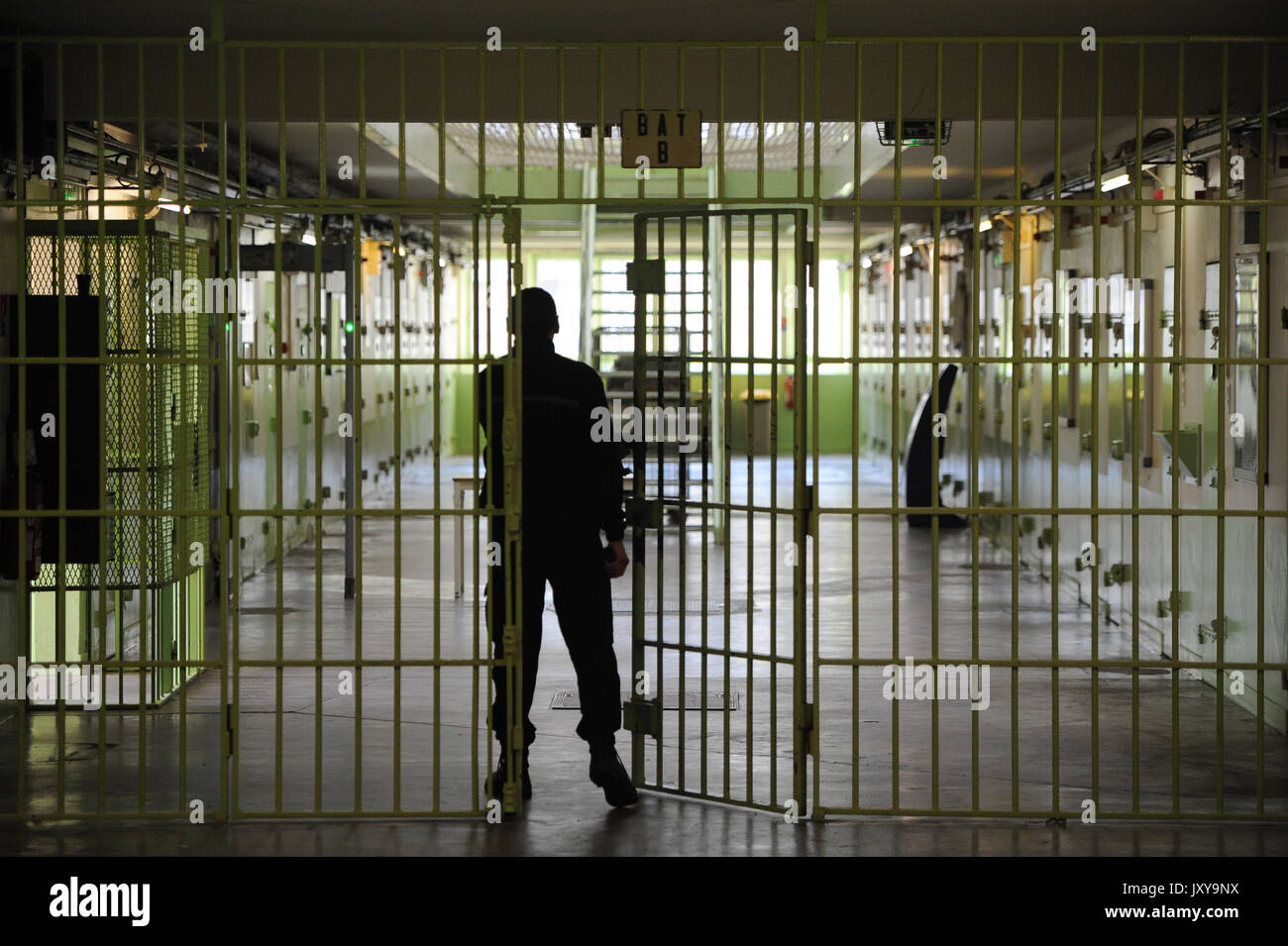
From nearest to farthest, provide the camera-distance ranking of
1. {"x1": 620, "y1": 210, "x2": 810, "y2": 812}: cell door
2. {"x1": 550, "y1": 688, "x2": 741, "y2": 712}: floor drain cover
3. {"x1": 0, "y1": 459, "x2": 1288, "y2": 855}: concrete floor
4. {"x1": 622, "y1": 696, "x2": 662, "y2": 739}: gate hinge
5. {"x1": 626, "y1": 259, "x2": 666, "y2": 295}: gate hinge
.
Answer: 1. {"x1": 0, "y1": 459, "x2": 1288, "y2": 855}: concrete floor
2. {"x1": 620, "y1": 210, "x2": 810, "y2": 812}: cell door
3. {"x1": 626, "y1": 259, "x2": 666, "y2": 295}: gate hinge
4. {"x1": 622, "y1": 696, "x2": 662, "y2": 739}: gate hinge
5. {"x1": 550, "y1": 688, "x2": 741, "y2": 712}: floor drain cover

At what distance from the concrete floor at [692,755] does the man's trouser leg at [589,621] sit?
0.24m

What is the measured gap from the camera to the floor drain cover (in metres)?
7.24

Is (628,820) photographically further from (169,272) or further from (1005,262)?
(1005,262)

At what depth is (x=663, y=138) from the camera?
17.7 ft

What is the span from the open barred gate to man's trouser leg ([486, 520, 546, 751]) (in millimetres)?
129

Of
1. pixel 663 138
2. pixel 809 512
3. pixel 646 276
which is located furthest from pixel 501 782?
pixel 663 138

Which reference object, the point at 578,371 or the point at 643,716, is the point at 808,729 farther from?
the point at 578,371

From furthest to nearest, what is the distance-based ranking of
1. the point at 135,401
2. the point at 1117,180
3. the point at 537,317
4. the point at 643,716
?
the point at 1117,180 < the point at 135,401 < the point at 643,716 < the point at 537,317

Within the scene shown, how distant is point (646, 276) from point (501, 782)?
1819 millimetres

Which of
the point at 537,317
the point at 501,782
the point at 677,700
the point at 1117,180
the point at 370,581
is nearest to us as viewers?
the point at 537,317

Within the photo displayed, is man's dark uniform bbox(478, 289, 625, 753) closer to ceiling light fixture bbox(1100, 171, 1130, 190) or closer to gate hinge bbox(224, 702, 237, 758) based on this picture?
gate hinge bbox(224, 702, 237, 758)

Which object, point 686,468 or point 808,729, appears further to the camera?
point 686,468

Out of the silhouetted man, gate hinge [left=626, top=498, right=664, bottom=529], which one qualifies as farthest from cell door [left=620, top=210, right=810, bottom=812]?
the silhouetted man
